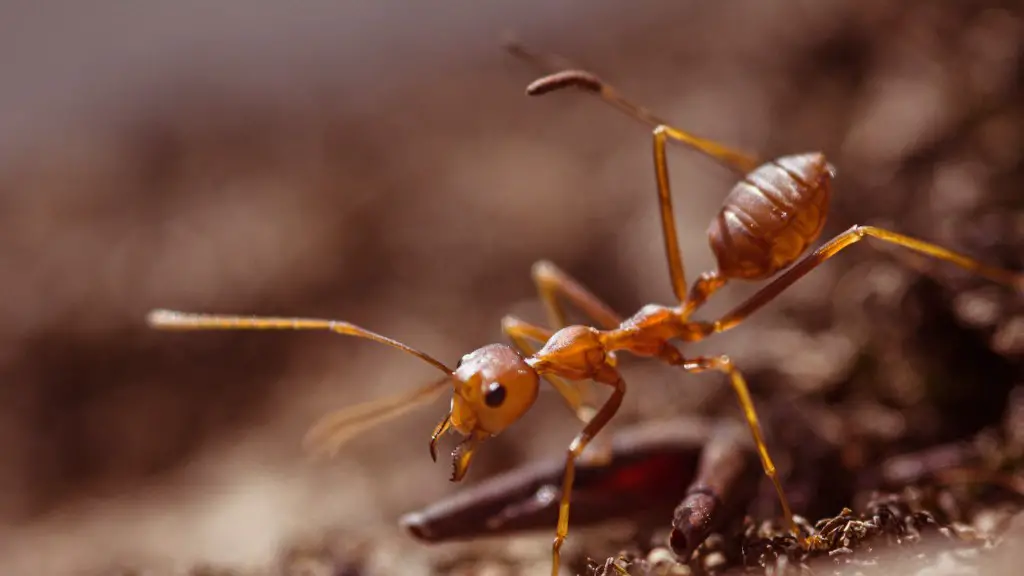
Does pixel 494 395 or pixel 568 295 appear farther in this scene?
pixel 568 295

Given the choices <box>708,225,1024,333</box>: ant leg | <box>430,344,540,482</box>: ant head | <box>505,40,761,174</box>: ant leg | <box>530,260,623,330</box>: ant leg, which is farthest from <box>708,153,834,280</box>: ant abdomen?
<box>430,344,540,482</box>: ant head

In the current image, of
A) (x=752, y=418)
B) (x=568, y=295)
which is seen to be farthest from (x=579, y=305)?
(x=752, y=418)

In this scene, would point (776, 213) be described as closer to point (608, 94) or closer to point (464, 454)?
point (608, 94)

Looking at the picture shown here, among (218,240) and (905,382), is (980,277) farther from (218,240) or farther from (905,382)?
(218,240)

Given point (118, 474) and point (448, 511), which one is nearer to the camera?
point (448, 511)

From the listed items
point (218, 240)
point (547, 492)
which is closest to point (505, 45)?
point (547, 492)

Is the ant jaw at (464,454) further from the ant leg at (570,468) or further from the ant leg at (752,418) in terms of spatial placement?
the ant leg at (752,418)

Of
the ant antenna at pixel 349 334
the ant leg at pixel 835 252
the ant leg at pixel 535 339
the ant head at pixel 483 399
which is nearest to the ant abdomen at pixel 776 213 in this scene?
the ant leg at pixel 835 252
